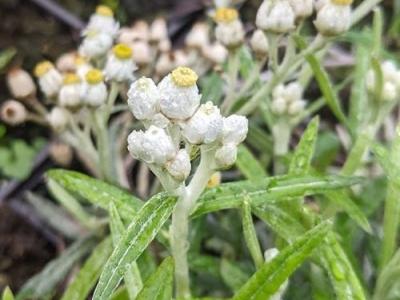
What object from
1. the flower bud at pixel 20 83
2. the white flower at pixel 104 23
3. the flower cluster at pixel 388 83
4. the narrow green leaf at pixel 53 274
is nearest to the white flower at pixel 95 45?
the white flower at pixel 104 23

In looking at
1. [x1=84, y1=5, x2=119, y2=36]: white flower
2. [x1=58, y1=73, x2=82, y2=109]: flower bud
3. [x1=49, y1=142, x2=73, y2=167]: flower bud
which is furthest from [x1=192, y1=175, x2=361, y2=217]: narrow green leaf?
[x1=49, y1=142, x2=73, y2=167]: flower bud

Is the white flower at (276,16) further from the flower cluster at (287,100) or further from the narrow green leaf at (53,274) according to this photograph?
the narrow green leaf at (53,274)

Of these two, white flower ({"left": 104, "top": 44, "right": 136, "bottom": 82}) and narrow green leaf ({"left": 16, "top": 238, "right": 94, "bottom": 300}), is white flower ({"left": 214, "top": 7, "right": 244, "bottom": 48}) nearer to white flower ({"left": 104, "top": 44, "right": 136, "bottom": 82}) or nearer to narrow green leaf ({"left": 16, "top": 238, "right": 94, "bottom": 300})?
white flower ({"left": 104, "top": 44, "right": 136, "bottom": 82})

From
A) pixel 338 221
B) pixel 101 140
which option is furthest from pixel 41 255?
pixel 338 221

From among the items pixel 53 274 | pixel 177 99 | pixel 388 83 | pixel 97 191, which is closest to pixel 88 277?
pixel 97 191

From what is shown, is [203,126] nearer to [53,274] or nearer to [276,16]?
[276,16]
